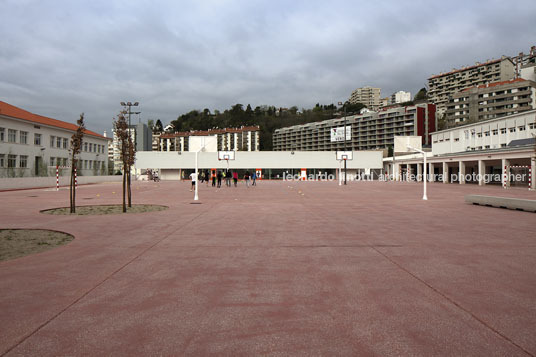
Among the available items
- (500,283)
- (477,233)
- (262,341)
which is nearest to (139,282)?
(262,341)

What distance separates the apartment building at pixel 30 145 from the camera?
39.2 meters

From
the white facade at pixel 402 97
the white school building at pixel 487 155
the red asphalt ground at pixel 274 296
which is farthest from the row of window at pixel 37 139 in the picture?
the white facade at pixel 402 97

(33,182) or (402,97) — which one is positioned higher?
(402,97)

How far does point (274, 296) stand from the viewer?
4.14 m

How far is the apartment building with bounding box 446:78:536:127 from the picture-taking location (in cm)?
7869

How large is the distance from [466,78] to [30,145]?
133m

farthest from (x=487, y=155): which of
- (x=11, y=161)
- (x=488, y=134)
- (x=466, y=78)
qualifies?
(x=466, y=78)

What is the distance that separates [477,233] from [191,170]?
6334 centimetres

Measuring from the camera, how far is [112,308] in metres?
3.74

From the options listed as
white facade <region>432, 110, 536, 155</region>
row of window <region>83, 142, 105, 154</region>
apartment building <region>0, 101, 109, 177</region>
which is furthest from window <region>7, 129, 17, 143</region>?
white facade <region>432, 110, 536, 155</region>

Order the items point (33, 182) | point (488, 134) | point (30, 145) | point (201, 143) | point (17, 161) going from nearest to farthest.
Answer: point (201, 143), point (33, 182), point (17, 161), point (30, 145), point (488, 134)

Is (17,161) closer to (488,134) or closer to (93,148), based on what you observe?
(93,148)

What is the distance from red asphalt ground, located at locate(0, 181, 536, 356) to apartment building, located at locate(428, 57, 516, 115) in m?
109

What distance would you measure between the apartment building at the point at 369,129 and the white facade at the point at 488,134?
96.9 ft
